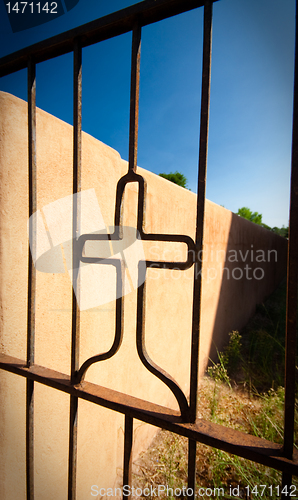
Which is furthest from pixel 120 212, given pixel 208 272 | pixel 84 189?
pixel 208 272

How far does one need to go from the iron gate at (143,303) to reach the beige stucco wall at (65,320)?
232 mm

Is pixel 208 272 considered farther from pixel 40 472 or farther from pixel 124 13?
pixel 124 13

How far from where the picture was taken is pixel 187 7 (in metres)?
0.65

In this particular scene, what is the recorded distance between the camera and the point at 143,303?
679 millimetres

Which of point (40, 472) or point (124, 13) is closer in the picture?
point (124, 13)

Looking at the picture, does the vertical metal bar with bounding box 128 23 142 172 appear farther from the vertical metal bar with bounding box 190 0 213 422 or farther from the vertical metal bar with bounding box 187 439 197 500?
the vertical metal bar with bounding box 187 439 197 500

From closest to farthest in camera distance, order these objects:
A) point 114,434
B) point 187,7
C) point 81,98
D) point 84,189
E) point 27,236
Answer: point 187,7 < point 81,98 < point 27,236 < point 84,189 < point 114,434

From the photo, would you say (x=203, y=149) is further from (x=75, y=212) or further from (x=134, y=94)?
(x=75, y=212)

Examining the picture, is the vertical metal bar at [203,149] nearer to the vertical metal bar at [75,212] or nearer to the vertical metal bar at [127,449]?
the vertical metal bar at [127,449]

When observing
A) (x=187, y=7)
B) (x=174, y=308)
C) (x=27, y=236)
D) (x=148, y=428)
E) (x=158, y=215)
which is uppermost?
(x=187, y=7)

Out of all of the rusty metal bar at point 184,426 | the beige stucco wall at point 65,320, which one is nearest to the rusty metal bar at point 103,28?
the beige stucco wall at point 65,320

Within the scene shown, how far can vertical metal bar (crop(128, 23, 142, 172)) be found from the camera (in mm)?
680

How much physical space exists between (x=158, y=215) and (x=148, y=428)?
6.39 ft

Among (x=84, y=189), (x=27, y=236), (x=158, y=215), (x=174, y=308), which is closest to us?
(x=27, y=236)
